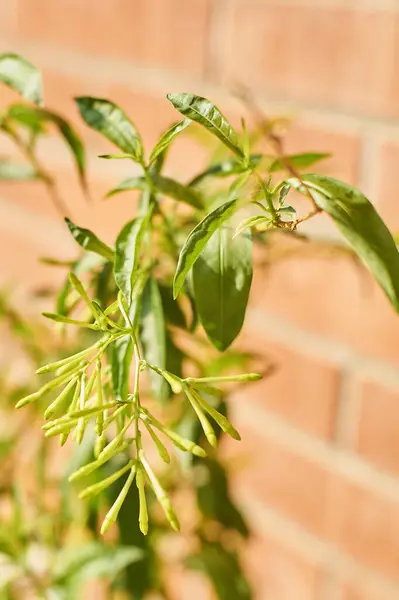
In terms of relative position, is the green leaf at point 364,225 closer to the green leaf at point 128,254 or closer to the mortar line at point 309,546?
the green leaf at point 128,254

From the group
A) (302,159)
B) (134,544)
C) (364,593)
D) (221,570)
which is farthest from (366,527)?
(302,159)

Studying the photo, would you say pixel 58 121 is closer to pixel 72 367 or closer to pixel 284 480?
pixel 72 367

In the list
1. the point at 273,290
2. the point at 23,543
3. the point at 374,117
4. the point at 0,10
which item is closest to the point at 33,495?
the point at 23,543

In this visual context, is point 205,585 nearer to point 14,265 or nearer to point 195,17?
point 14,265

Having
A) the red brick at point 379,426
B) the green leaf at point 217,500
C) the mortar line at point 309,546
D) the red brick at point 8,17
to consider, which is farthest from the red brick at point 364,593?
the red brick at point 8,17

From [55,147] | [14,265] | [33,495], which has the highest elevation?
[55,147]

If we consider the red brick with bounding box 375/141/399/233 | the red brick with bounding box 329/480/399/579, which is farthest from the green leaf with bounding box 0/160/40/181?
the red brick with bounding box 329/480/399/579
